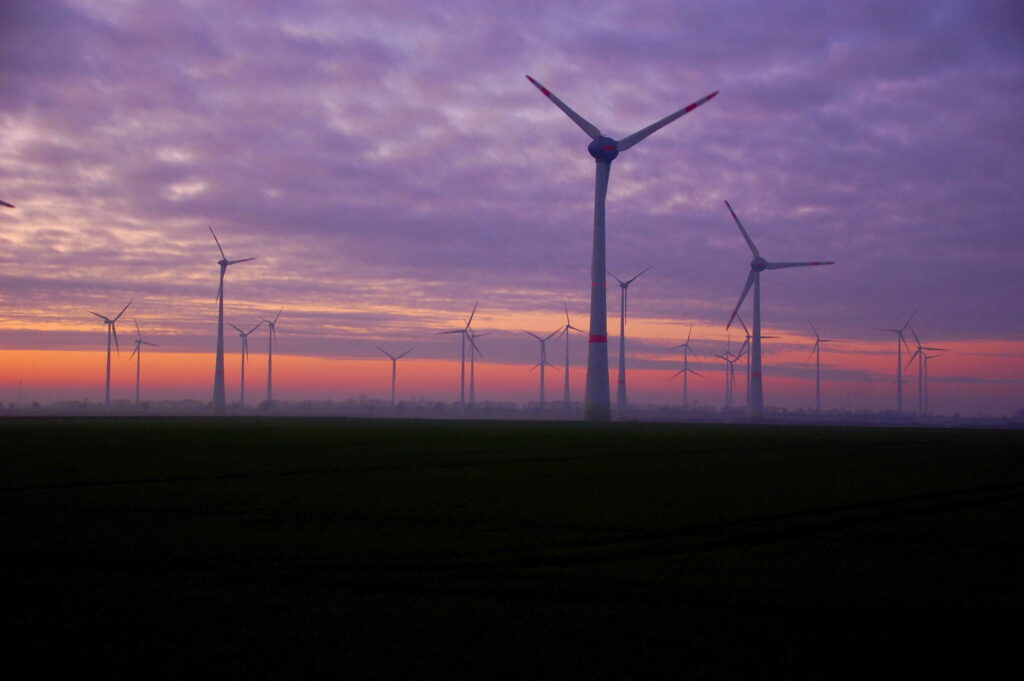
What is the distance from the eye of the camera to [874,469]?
32.7 m

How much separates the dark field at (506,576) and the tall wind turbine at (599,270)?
190ft

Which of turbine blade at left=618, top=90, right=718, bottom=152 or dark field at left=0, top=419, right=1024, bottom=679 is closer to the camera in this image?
dark field at left=0, top=419, right=1024, bottom=679

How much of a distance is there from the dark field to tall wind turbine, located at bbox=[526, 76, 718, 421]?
190ft

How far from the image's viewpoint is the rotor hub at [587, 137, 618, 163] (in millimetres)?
85375

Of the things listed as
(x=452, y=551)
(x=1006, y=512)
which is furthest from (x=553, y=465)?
(x=452, y=551)

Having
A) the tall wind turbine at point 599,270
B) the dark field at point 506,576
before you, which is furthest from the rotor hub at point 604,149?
the dark field at point 506,576

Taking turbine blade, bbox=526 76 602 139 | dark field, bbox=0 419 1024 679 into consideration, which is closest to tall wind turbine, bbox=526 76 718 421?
turbine blade, bbox=526 76 602 139

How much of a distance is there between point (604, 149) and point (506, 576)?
7606 cm

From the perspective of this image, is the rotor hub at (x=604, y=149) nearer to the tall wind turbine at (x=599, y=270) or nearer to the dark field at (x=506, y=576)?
the tall wind turbine at (x=599, y=270)

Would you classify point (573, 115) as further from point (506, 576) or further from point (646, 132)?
point (506, 576)

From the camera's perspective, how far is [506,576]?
12414 millimetres

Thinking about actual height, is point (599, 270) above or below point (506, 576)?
above

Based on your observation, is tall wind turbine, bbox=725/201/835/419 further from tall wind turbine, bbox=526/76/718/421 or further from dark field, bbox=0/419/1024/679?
dark field, bbox=0/419/1024/679

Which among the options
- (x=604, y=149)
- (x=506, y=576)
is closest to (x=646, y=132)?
(x=604, y=149)
